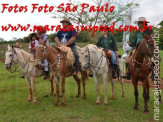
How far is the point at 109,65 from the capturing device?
26.1 ft

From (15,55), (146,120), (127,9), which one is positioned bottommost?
(146,120)

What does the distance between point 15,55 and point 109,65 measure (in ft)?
12.2

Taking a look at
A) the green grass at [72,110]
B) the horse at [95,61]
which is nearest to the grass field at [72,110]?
the green grass at [72,110]

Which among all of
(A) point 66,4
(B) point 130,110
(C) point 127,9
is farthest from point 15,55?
(C) point 127,9

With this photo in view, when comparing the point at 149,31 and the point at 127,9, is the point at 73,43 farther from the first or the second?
the point at 127,9

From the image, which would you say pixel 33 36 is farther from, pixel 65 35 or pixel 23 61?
pixel 65 35

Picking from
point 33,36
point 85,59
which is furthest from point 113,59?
point 33,36

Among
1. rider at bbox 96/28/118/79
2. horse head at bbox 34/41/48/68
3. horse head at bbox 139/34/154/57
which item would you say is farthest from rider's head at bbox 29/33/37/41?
horse head at bbox 139/34/154/57

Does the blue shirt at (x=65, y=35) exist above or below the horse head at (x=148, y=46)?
above

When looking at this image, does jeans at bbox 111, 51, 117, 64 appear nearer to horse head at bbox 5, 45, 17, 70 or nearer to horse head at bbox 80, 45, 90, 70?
horse head at bbox 80, 45, 90, 70

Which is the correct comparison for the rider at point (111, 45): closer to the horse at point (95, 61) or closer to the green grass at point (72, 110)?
the horse at point (95, 61)

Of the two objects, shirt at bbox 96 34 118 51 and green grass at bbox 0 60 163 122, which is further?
shirt at bbox 96 34 118 51

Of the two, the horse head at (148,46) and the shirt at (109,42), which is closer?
the horse head at (148,46)

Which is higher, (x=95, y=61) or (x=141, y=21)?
(x=141, y=21)
